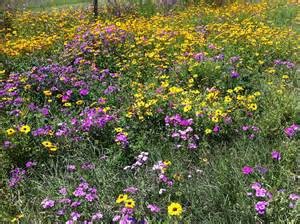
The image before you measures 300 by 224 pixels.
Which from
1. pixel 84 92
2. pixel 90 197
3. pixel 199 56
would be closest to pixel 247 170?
pixel 90 197

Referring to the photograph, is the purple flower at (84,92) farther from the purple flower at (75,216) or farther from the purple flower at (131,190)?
the purple flower at (75,216)

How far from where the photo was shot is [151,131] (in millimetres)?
4652

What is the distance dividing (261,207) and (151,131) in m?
1.81

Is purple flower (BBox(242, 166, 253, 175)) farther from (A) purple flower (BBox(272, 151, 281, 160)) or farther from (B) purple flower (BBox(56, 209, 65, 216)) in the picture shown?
(B) purple flower (BBox(56, 209, 65, 216))

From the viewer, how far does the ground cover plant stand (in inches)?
136

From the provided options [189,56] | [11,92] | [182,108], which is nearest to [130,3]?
[189,56]

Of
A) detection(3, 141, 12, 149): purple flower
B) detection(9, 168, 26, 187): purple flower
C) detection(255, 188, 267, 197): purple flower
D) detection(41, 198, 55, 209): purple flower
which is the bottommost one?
detection(9, 168, 26, 187): purple flower

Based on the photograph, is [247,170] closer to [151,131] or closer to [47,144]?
[151,131]

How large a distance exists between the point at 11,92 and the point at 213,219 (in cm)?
340

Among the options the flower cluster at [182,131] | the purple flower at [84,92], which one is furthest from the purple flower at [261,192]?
the purple flower at [84,92]

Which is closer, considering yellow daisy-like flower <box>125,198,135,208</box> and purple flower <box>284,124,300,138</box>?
yellow daisy-like flower <box>125,198,135,208</box>

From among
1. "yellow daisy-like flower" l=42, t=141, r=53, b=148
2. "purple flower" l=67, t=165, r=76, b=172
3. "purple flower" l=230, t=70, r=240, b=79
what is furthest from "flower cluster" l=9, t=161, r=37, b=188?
"purple flower" l=230, t=70, r=240, b=79

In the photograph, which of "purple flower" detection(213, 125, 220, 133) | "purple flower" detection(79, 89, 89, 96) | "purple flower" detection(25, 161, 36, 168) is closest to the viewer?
"purple flower" detection(25, 161, 36, 168)

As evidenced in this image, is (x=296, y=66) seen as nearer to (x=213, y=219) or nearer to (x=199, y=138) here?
(x=199, y=138)
